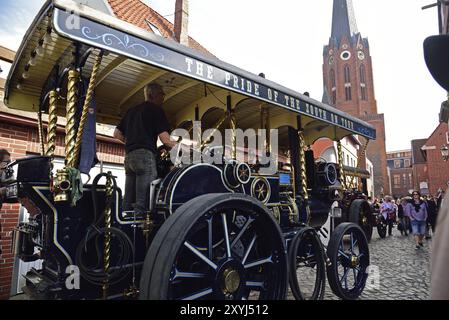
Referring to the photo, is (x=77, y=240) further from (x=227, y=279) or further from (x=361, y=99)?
(x=361, y=99)

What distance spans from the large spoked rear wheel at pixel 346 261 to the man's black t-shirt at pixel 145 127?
232 centimetres

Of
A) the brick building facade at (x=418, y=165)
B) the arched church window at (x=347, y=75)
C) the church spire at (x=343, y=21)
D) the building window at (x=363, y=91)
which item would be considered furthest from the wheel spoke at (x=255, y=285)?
the church spire at (x=343, y=21)

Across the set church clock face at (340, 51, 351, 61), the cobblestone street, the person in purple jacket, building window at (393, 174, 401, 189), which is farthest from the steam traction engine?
building window at (393, 174, 401, 189)

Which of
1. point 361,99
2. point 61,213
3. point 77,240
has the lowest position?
point 77,240

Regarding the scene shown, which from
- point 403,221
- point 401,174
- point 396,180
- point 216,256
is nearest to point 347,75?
point 401,174

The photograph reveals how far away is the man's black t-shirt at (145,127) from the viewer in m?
2.77

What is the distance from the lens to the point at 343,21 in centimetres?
5138

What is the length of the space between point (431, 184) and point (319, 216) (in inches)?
1404

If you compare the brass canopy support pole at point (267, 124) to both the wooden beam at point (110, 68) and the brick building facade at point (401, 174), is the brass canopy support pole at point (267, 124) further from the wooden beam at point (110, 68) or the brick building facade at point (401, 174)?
the brick building facade at point (401, 174)

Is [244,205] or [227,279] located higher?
[244,205]

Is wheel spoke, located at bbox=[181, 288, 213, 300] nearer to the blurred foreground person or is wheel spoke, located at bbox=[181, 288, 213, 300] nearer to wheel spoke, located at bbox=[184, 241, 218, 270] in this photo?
wheel spoke, located at bbox=[184, 241, 218, 270]

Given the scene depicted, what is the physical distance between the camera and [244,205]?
2.42 metres

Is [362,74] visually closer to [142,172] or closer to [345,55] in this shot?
[345,55]
